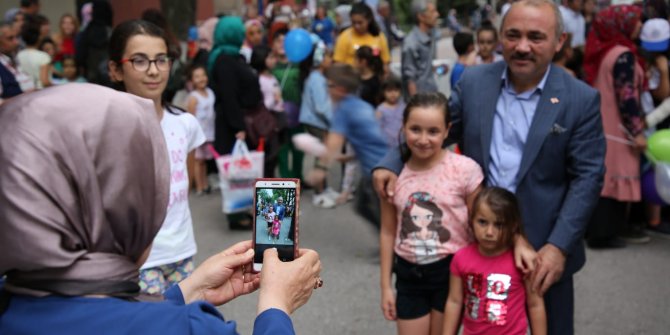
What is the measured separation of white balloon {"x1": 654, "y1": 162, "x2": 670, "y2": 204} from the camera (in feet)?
16.0

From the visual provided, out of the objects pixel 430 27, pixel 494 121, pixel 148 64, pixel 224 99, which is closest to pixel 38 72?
pixel 224 99

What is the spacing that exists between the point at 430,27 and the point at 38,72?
4.73 metres

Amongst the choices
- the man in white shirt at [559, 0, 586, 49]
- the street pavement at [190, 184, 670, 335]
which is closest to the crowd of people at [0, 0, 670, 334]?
the street pavement at [190, 184, 670, 335]

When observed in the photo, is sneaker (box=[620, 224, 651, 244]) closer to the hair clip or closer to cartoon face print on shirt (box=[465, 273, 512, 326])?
cartoon face print on shirt (box=[465, 273, 512, 326])

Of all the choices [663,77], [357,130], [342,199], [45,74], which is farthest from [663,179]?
[45,74]

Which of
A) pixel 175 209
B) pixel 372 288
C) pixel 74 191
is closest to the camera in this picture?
pixel 74 191

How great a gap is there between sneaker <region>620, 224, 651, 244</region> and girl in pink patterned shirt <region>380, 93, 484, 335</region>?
3.62 meters

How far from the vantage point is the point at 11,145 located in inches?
51.1

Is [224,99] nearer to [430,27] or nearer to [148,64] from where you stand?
[430,27]

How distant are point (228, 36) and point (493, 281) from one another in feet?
14.8

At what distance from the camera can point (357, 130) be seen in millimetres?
4996

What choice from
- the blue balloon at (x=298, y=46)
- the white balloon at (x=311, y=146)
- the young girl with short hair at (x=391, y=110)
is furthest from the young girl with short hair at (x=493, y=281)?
the blue balloon at (x=298, y=46)

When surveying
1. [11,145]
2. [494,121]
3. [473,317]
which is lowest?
[473,317]

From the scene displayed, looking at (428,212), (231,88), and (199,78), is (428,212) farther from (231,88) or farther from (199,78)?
(199,78)
